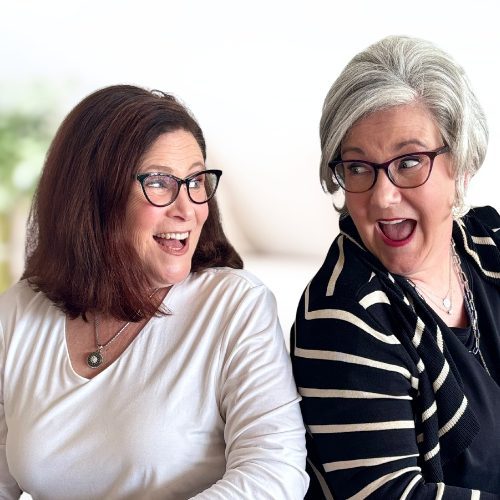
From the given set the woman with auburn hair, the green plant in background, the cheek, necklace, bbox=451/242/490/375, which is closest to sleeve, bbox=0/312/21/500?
the woman with auburn hair

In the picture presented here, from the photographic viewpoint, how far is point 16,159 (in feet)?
11.7

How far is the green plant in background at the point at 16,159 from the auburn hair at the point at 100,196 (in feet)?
5.77

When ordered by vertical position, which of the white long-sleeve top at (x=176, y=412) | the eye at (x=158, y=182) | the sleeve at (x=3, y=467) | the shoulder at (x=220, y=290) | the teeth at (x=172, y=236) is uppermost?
Result: the eye at (x=158, y=182)

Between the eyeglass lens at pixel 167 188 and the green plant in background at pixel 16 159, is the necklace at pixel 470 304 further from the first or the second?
the green plant in background at pixel 16 159

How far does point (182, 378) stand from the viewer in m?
1.65

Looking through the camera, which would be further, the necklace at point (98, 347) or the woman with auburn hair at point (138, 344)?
the necklace at point (98, 347)

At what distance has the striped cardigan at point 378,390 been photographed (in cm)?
157

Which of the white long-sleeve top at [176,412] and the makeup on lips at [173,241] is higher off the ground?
the makeup on lips at [173,241]

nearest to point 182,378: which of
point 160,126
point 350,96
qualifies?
point 160,126

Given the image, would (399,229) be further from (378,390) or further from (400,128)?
(378,390)

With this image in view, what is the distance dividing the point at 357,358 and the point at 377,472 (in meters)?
0.20

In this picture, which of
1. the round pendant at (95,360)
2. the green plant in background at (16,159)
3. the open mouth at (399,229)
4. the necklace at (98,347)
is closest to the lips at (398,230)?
the open mouth at (399,229)

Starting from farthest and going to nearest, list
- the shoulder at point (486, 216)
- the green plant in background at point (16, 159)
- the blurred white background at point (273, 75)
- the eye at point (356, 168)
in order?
1. the green plant in background at point (16, 159)
2. the blurred white background at point (273, 75)
3. the shoulder at point (486, 216)
4. the eye at point (356, 168)

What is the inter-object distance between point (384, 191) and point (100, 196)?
0.54 m
